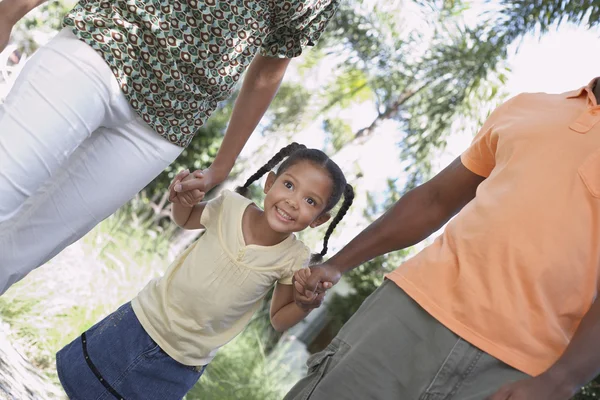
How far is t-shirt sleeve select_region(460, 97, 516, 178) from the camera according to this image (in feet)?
6.40

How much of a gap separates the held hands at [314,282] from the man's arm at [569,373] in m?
0.65

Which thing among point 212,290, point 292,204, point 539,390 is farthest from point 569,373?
point 212,290

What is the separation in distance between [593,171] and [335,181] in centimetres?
100

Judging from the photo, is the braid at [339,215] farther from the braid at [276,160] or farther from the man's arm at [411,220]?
the man's arm at [411,220]

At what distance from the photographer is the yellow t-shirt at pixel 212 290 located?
94.7 inches

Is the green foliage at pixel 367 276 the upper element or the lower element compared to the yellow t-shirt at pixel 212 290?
lower

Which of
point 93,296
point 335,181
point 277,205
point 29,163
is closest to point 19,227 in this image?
point 29,163

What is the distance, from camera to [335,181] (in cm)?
249

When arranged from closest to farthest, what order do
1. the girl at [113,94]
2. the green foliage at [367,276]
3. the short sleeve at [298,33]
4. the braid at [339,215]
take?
the girl at [113,94] → the short sleeve at [298,33] → the braid at [339,215] → the green foliage at [367,276]

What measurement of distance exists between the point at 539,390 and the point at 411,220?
657 millimetres

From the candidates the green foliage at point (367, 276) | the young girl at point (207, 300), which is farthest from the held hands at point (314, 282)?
the green foliage at point (367, 276)

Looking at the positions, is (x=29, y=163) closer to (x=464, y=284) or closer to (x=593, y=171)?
(x=464, y=284)

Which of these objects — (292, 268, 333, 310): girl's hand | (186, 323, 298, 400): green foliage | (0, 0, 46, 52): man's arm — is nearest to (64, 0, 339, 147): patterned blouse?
(0, 0, 46, 52): man's arm

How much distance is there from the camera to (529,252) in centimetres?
165
